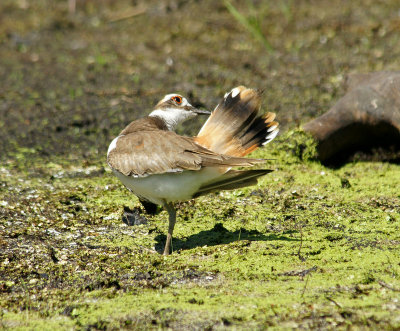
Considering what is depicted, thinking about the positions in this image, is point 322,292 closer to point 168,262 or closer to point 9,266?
point 168,262

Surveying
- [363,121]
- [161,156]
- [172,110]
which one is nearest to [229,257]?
[161,156]

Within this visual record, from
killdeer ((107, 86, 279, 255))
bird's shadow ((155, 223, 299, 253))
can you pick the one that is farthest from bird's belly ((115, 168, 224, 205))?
bird's shadow ((155, 223, 299, 253))

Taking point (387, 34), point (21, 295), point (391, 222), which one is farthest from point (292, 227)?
point (387, 34)

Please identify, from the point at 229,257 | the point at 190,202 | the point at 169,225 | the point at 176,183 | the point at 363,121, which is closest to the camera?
the point at 229,257

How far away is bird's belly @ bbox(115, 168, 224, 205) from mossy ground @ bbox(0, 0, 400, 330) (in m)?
0.46

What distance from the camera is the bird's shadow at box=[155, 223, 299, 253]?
4.84 metres

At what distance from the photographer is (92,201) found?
5.77 m

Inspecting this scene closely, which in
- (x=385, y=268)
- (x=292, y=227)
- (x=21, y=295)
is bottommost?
(x=21, y=295)

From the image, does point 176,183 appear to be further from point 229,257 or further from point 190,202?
point 190,202

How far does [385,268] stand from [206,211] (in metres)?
1.89

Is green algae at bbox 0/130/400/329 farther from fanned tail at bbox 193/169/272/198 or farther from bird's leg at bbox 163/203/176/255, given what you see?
fanned tail at bbox 193/169/272/198

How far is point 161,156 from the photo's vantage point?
466 cm

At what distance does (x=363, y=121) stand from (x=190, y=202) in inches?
81.1

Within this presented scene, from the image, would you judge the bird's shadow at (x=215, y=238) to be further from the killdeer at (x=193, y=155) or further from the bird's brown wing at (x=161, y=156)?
the bird's brown wing at (x=161, y=156)
